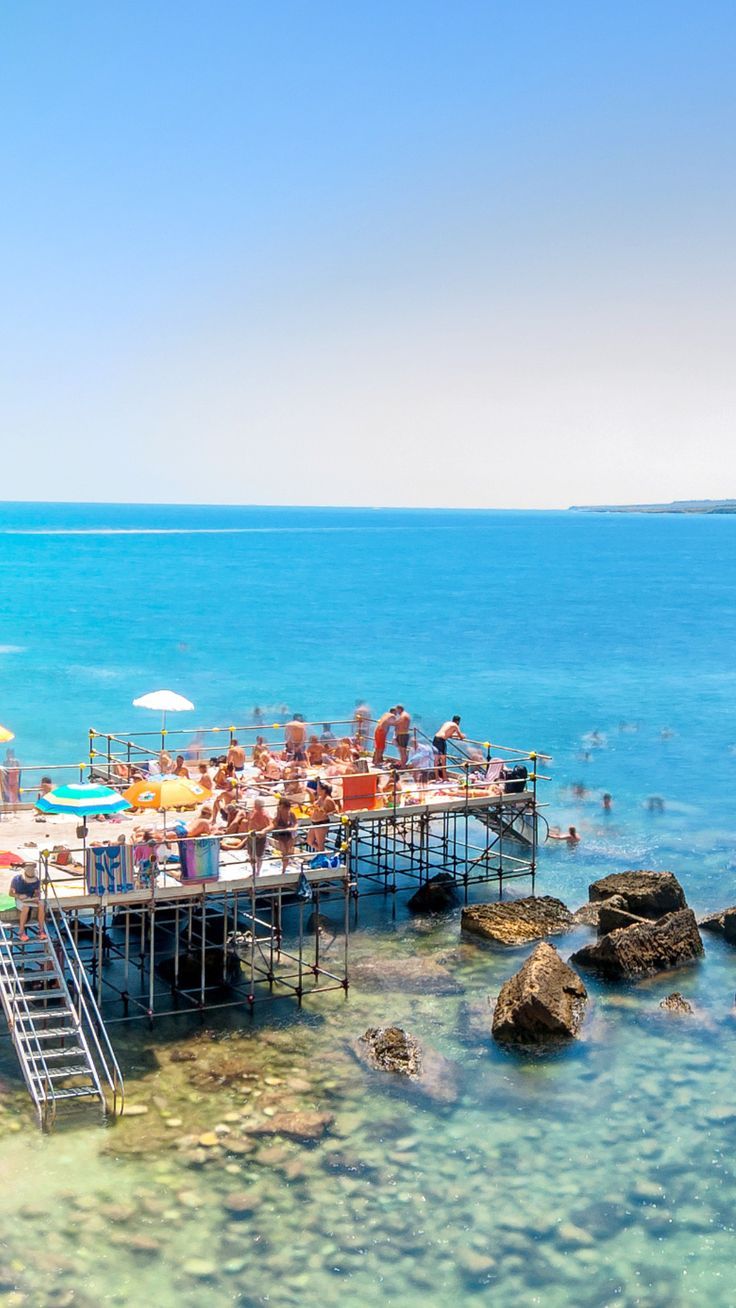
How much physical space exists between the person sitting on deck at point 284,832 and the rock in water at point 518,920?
5456 millimetres

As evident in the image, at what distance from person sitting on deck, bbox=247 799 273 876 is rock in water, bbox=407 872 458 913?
646cm

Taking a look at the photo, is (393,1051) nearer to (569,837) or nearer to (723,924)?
(723,924)

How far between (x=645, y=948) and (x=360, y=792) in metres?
6.78

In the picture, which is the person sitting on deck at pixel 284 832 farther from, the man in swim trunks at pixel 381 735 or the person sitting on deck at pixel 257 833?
the man in swim trunks at pixel 381 735

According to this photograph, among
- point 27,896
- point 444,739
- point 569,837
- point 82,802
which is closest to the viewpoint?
point 27,896

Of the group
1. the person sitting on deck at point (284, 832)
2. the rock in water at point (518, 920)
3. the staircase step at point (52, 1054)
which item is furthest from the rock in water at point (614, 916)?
the staircase step at point (52, 1054)

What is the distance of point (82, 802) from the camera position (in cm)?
2297

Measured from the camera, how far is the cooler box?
29.3 metres

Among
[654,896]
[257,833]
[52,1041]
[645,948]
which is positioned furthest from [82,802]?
[654,896]

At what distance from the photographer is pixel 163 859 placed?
24875 mm

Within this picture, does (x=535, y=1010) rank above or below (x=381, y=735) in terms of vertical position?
below

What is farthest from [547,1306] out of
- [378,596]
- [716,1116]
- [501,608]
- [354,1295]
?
[378,596]

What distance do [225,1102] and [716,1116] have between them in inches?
305

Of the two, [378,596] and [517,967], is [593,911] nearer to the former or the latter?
[517,967]
